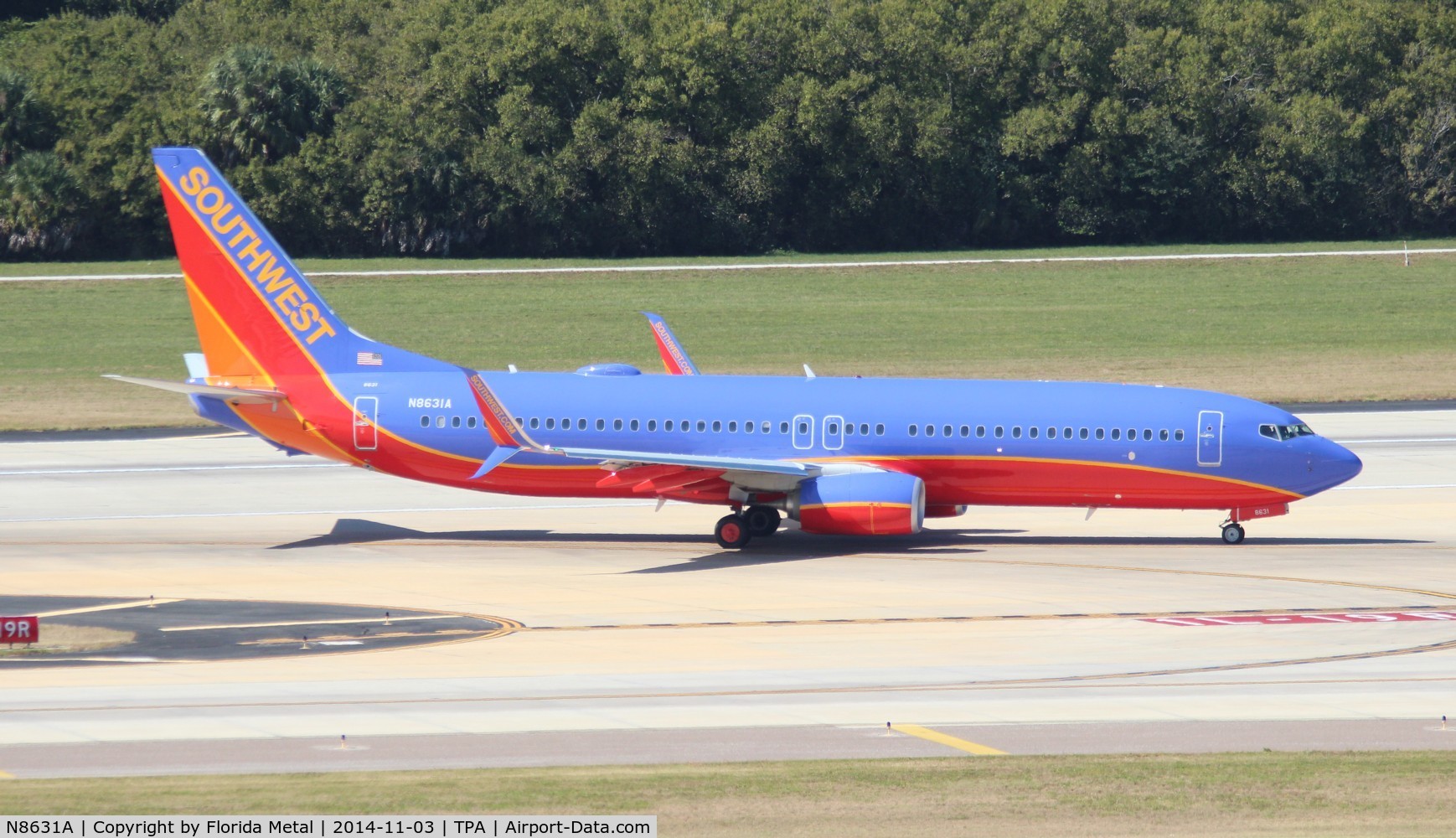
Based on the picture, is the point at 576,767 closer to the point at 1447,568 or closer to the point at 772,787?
the point at 772,787

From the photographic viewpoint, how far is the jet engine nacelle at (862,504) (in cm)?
3722

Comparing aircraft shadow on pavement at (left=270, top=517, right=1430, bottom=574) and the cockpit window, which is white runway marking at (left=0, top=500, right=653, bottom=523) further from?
the cockpit window

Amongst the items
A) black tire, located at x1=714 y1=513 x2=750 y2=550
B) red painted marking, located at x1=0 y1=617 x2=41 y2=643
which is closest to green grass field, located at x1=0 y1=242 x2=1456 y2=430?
black tire, located at x1=714 y1=513 x2=750 y2=550

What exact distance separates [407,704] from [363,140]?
85.8 meters

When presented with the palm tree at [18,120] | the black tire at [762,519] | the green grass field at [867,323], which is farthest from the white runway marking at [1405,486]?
the palm tree at [18,120]

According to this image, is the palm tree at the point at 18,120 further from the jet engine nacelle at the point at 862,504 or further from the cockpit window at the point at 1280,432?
the cockpit window at the point at 1280,432

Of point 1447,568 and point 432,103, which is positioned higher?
point 432,103

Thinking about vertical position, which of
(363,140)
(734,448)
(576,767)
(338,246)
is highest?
(363,140)

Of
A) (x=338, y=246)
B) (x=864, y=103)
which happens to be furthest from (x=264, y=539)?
(x=864, y=103)

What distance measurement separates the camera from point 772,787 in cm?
1948

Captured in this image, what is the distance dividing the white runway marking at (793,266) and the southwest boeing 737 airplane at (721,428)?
191 ft

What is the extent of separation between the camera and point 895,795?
63.2 feet

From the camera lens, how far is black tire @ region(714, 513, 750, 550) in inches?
1542

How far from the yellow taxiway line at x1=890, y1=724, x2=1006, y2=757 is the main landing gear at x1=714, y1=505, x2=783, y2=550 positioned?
16.4m
